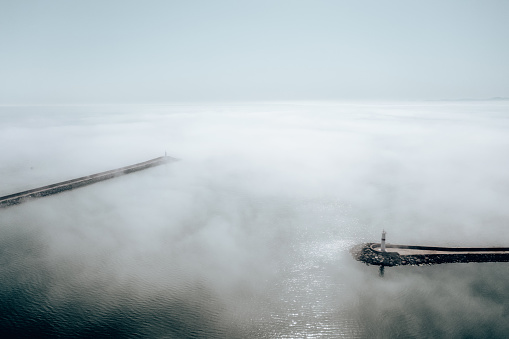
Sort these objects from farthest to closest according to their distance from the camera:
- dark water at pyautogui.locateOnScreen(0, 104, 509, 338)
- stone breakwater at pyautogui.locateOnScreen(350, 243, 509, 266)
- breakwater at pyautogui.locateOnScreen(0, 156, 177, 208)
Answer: breakwater at pyautogui.locateOnScreen(0, 156, 177, 208), stone breakwater at pyautogui.locateOnScreen(350, 243, 509, 266), dark water at pyautogui.locateOnScreen(0, 104, 509, 338)

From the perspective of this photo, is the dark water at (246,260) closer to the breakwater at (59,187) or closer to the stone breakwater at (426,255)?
the stone breakwater at (426,255)

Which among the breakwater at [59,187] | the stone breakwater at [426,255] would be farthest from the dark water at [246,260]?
the breakwater at [59,187]

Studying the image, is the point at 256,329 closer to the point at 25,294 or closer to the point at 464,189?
the point at 25,294

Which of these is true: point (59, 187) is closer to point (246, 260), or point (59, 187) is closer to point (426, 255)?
point (246, 260)

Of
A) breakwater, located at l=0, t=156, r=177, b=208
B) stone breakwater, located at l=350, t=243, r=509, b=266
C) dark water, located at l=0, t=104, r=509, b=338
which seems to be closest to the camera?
dark water, located at l=0, t=104, r=509, b=338

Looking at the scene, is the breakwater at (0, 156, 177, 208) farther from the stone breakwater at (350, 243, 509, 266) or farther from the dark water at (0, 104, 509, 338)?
the stone breakwater at (350, 243, 509, 266)

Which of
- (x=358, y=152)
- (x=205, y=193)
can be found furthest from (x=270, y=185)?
(x=358, y=152)

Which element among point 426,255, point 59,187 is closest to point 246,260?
point 426,255

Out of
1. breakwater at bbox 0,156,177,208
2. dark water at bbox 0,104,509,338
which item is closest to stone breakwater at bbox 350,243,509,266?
dark water at bbox 0,104,509,338
